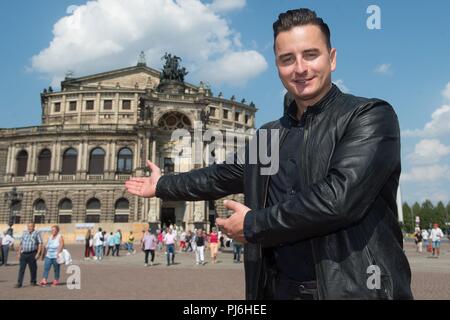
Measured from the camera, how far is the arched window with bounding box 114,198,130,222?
162 feet

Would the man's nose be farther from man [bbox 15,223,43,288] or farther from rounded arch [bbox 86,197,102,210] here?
rounded arch [bbox 86,197,102,210]

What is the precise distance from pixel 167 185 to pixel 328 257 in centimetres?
111

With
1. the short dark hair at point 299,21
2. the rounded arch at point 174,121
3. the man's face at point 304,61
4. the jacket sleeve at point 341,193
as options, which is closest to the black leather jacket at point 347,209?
the jacket sleeve at point 341,193

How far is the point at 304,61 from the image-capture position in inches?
70.9

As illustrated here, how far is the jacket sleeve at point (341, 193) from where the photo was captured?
1.51 m

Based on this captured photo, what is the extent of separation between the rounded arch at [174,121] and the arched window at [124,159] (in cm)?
589

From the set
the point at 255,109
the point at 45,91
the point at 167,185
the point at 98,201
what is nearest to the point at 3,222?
the point at 98,201

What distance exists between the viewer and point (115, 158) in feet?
168

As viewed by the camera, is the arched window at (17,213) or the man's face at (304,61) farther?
the arched window at (17,213)

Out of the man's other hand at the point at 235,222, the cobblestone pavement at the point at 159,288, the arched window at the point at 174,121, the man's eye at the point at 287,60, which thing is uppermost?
the arched window at the point at 174,121

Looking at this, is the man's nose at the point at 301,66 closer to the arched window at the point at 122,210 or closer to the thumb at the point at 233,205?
the thumb at the point at 233,205

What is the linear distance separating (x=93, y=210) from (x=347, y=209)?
51.3 m

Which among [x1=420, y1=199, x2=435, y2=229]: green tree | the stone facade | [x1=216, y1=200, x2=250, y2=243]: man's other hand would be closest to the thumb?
[x1=216, y1=200, x2=250, y2=243]: man's other hand
